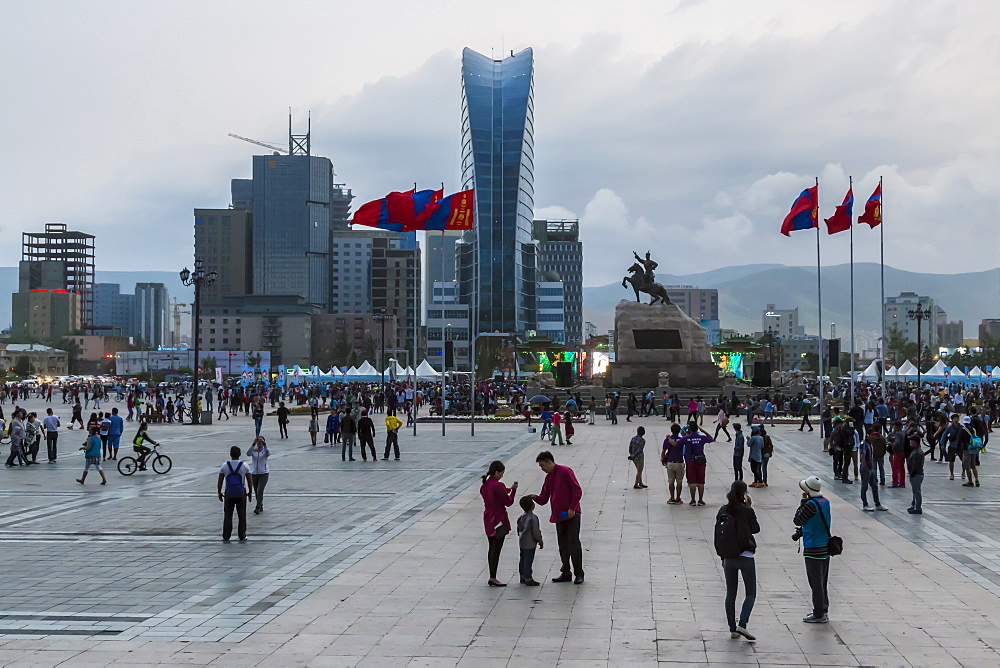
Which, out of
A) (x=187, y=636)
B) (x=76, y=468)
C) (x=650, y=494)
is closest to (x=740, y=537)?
(x=187, y=636)

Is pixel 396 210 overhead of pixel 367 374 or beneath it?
overhead

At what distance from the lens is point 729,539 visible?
9.80 meters

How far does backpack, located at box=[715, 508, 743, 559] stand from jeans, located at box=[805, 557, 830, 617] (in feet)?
3.69

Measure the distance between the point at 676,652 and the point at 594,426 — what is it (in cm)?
3555

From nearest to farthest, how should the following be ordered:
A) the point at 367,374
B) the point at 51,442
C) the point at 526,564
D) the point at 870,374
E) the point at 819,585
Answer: the point at 819,585 → the point at 526,564 → the point at 51,442 → the point at 367,374 → the point at 870,374

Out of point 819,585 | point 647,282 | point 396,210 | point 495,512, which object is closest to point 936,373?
point 647,282

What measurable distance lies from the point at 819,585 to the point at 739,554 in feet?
3.77

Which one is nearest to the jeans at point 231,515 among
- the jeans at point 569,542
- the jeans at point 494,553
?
the jeans at point 494,553

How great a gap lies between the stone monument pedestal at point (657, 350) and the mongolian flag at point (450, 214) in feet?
88.0

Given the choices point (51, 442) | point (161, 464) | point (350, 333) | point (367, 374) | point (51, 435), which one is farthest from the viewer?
point (350, 333)

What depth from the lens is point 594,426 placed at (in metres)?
44.6

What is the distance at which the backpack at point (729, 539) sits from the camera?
32.1ft

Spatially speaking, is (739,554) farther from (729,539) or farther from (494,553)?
(494,553)

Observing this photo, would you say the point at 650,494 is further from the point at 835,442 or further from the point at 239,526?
the point at 239,526
